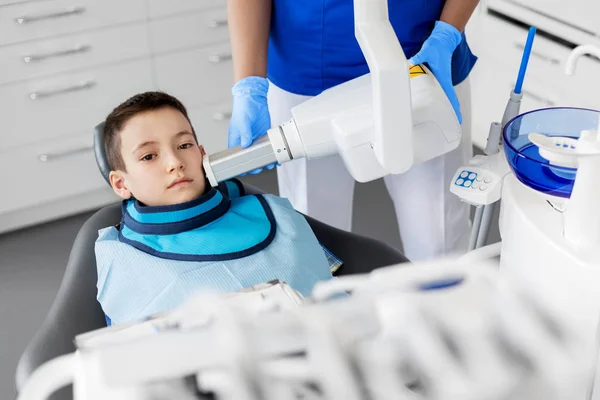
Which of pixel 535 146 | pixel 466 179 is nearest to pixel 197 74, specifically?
pixel 466 179

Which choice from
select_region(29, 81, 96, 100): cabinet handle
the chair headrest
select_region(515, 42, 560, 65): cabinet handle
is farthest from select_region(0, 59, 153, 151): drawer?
select_region(515, 42, 560, 65): cabinet handle

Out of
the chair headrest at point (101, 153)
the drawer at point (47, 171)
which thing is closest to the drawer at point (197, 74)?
the drawer at point (47, 171)

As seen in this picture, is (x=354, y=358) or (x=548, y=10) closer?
(x=354, y=358)

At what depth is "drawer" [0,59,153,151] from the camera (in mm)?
2447

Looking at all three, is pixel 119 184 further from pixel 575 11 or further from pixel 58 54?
pixel 575 11

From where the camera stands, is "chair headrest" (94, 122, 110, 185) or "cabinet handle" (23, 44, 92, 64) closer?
"chair headrest" (94, 122, 110, 185)

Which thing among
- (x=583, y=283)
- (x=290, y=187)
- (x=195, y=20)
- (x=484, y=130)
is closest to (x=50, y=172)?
(x=195, y=20)

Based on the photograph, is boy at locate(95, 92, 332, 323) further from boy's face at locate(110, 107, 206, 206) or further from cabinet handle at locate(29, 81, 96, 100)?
cabinet handle at locate(29, 81, 96, 100)

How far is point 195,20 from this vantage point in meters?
2.62

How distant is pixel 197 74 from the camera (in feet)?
8.84

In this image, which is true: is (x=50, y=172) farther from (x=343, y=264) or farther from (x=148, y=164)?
(x=343, y=264)

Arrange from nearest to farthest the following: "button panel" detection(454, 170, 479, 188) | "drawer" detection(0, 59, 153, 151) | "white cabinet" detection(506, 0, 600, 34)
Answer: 1. "button panel" detection(454, 170, 479, 188)
2. "white cabinet" detection(506, 0, 600, 34)
3. "drawer" detection(0, 59, 153, 151)

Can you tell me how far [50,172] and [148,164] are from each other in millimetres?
1296

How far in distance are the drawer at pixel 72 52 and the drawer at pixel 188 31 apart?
0.05 meters
